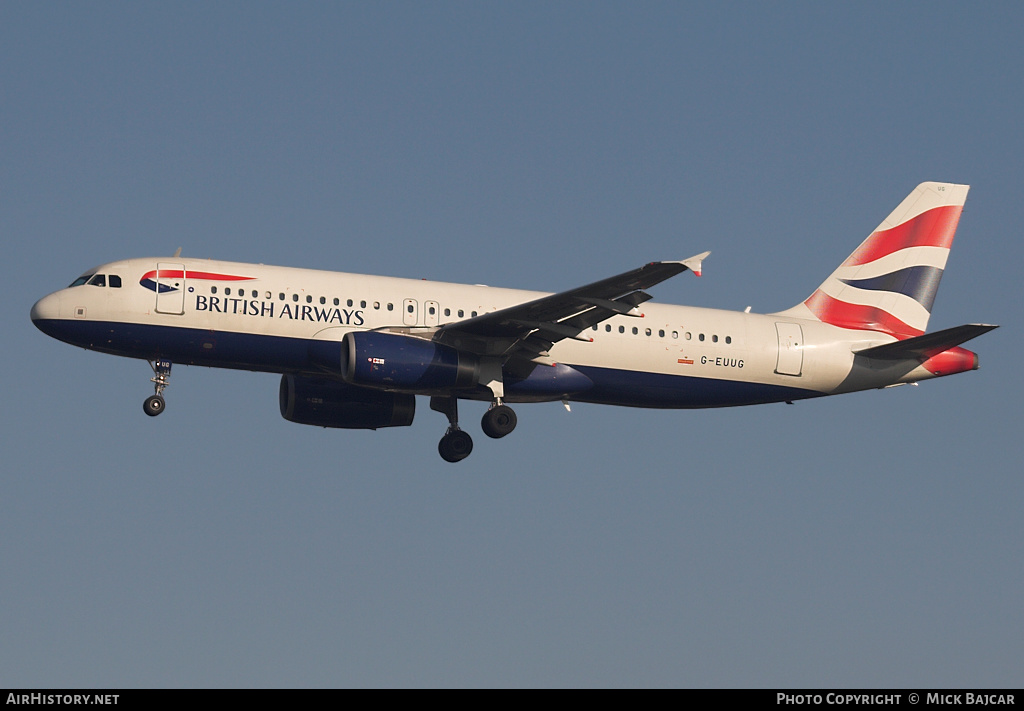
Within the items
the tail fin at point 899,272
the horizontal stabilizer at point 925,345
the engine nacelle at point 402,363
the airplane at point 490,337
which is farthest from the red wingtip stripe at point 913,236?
the engine nacelle at point 402,363

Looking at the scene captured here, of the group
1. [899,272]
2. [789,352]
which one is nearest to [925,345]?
[789,352]

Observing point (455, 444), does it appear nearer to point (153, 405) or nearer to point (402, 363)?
point (402, 363)

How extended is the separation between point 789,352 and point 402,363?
40.7 feet

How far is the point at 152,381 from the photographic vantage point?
135 ft

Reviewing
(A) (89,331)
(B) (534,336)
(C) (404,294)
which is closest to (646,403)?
(B) (534,336)

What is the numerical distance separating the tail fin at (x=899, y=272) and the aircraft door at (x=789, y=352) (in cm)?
207

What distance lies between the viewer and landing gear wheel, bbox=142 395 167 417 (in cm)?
4103

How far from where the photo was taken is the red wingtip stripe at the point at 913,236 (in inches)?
1902

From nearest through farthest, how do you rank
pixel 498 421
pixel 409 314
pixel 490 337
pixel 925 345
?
pixel 490 337
pixel 409 314
pixel 498 421
pixel 925 345

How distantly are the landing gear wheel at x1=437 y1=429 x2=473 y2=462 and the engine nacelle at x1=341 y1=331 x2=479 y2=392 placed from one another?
11.8 ft

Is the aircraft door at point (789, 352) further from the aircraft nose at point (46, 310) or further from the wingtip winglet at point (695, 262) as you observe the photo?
the aircraft nose at point (46, 310)

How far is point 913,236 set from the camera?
4847cm

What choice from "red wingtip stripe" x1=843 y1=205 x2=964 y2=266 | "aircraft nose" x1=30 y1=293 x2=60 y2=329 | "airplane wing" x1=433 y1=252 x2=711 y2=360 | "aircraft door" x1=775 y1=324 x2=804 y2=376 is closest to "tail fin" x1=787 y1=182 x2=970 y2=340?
"red wingtip stripe" x1=843 y1=205 x2=964 y2=266
